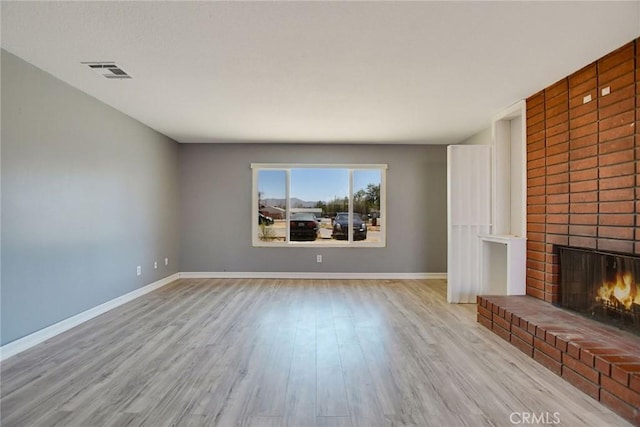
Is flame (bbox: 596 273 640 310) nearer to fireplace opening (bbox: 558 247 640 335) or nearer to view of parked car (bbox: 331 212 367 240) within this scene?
fireplace opening (bbox: 558 247 640 335)

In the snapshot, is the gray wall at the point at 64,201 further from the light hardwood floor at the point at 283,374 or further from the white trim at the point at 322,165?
the white trim at the point at 322,165

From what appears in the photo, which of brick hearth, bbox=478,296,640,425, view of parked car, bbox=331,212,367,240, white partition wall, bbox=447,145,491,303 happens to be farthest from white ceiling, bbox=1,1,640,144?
view of parked car, bbox=331,212,367,240

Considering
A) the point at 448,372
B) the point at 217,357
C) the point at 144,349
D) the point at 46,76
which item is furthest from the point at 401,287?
the point at 46,76

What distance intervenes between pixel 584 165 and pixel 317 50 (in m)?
2.51

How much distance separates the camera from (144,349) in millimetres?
2812

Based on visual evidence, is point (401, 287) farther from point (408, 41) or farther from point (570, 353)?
point (408, 41)

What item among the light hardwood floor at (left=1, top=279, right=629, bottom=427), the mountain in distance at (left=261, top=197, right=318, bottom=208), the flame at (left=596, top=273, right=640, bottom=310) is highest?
the mountain in distance at (left=261, top=197, right=318, bottom=208)

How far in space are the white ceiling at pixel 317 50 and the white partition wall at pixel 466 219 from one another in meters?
0.71

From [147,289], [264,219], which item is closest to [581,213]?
[264,219]

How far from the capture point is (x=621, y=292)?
102 inches

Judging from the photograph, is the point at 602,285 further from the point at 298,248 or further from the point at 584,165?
the point at 298,248

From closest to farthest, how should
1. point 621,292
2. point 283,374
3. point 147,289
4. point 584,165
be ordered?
point 283,374, point 621,292, point 584,165, point 147,289

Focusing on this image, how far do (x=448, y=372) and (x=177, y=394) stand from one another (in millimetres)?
1856

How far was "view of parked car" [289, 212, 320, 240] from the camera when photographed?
6152 millimetres
